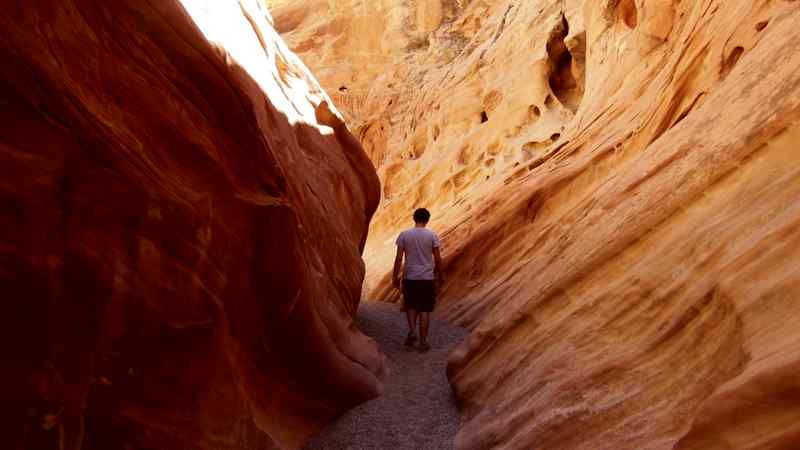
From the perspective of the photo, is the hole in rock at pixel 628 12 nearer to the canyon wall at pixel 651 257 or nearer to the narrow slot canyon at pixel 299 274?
the canyon wall at pixel 651 257

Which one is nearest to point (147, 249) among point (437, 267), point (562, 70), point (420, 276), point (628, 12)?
point (420, 276)

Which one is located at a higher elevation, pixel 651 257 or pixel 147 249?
pixel 651 257

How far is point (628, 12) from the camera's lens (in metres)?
8.53

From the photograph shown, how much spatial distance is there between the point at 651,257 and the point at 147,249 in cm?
253

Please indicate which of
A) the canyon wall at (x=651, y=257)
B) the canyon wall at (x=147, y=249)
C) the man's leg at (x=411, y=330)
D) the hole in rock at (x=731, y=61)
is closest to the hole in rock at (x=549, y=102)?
the canyon wall at (x=651, y=257)

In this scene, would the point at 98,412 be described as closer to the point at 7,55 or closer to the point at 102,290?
the point at 102,290

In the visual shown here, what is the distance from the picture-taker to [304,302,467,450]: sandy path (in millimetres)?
3586

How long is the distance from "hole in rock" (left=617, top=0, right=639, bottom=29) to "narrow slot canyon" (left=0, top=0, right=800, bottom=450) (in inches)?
110

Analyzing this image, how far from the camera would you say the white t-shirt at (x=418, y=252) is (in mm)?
5609

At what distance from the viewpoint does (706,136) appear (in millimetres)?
3463

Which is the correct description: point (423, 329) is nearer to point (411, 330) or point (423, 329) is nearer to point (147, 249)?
point (411, 330)

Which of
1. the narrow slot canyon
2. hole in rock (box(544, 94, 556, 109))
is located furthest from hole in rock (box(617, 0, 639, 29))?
hole in rock (box(544, 94, 556, 109))

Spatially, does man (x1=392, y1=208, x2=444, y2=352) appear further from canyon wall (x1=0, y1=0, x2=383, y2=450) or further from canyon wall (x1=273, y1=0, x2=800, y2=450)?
canyon wall (x1=0, y1=0, x2=383, y2=450)

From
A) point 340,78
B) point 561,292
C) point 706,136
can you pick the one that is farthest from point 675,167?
point 340,78
